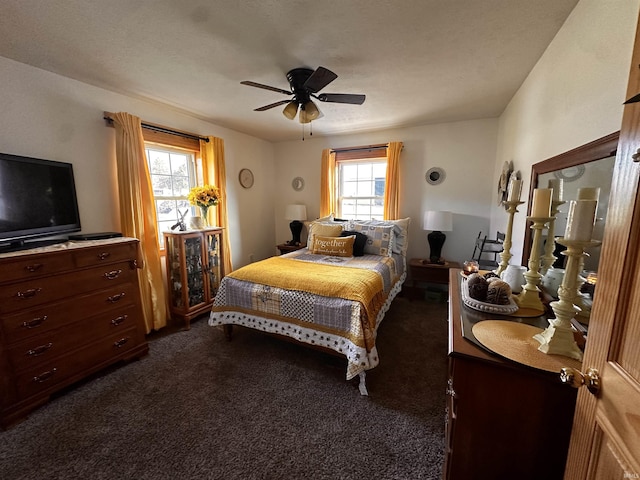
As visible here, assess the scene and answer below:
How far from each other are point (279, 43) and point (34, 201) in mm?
2120

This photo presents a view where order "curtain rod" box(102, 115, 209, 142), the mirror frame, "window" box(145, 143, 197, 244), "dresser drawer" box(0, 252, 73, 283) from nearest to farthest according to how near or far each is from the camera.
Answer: the mirror frame < "dresser drawer" box(0, 252, 73, 283) < "curtain rod" box(102, 115, 209, 142) < "window" box(145, 143, 197, 244)

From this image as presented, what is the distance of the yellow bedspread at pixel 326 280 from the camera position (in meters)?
1.95

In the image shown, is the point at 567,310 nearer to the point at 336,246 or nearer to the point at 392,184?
the point at 336,246

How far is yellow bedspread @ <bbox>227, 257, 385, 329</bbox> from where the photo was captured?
195 cm

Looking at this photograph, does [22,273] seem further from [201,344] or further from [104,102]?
[104,102]

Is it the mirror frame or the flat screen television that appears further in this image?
the flat screen television

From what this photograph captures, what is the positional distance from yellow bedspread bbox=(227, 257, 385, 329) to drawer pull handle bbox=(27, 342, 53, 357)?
127 centimetres

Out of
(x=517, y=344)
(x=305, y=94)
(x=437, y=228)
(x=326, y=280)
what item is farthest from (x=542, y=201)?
(x=437, y=228)

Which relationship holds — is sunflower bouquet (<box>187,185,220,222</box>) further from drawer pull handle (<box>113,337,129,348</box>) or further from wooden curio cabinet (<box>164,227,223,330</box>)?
drawer pull handle (<box>113,337,129,348</box>)

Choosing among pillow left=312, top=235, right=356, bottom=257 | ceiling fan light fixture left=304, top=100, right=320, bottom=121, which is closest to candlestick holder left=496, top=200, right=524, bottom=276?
ceiling fan light fixture left=304, top=100, right=320, bottom=121

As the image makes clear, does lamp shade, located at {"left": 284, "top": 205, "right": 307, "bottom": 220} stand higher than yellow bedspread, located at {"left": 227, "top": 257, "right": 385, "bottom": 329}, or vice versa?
lamp shade, located at {"left": 284, "top": 205, "right": 307, "bottom": 220}

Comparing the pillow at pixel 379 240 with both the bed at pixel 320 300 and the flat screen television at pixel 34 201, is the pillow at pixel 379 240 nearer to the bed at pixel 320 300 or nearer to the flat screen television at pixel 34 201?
the bed at pixel 320 300

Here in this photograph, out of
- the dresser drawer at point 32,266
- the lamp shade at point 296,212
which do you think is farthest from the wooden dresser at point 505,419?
the lamp shade at point 296,212

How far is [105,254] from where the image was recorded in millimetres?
1971
